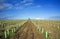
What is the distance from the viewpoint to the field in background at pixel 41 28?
599 centimetres

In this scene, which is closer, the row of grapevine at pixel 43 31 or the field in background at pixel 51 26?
the row of grapevine at pixel 43 31

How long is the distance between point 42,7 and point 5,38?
2.02m

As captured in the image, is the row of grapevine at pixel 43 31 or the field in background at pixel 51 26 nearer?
the row of grapevine at pixel 43 31

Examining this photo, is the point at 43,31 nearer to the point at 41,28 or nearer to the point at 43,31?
the point at 43,31

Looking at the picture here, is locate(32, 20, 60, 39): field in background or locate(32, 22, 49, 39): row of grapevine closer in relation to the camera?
locate(32, 22, 49, 39): row of grapevine

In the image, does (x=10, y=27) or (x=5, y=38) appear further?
(x=10, y=27)

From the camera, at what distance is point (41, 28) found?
6426 millimetres

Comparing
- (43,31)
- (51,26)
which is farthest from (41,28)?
(51,26)

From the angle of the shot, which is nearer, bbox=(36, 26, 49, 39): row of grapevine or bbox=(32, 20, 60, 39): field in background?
bbox=(36, 26, 49, 39): row of grapevine

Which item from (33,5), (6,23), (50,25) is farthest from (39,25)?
(6,23)

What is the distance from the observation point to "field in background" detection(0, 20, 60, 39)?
19.6 ft

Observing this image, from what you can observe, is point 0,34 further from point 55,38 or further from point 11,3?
point 55,38

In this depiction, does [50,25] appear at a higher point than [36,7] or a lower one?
lower

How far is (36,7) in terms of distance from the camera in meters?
6.26
